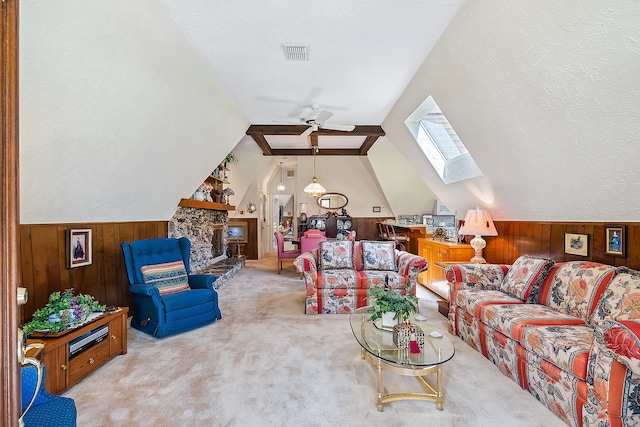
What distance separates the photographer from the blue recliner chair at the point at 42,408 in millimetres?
1259

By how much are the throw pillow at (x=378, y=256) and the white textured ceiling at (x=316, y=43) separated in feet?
6.69

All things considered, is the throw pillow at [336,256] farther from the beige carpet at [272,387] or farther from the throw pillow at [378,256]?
the beige carpet at [272,387]

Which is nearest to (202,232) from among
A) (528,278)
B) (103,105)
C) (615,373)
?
(103,105)

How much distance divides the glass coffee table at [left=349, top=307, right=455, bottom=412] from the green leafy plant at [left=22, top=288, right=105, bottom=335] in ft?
7.17

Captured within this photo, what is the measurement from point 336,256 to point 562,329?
8.99 ft

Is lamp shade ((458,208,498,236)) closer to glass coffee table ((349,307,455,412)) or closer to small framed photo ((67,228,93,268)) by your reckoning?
glass coffee table ((349,307,455,412))

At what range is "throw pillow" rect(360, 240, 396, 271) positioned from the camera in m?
4.39

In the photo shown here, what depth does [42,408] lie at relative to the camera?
1.35 metres

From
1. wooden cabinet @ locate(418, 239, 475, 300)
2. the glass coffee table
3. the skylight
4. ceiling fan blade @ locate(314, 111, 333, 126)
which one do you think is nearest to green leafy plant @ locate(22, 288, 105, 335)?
the glass coffee table

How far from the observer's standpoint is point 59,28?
1695 millimetres

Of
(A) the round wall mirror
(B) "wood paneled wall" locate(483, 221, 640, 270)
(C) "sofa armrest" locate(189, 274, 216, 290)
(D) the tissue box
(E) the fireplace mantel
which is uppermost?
(A) the round wall mirror

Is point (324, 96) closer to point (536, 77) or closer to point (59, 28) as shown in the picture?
point (536, 77)

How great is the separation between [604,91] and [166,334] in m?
3.99

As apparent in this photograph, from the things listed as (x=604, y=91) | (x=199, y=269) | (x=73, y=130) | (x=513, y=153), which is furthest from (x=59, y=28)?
(x=199, y=269)
